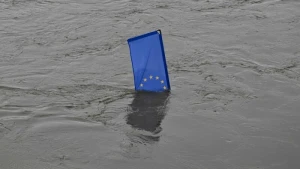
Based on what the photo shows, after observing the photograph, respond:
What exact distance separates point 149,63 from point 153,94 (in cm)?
37

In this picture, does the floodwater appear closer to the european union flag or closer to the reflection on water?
the reflection on water

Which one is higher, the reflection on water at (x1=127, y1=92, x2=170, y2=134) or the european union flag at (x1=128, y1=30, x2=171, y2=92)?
the european union flag at (x1=128, y1=30, x2=171, y2=92)

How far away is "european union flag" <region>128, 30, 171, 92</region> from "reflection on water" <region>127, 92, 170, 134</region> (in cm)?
11

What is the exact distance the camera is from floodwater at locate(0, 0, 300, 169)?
173 inches

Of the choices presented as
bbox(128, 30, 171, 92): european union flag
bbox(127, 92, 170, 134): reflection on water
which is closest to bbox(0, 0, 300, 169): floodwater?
bbox(127, 92, 170, 134): reflection on water

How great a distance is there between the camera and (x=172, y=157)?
14.2ft

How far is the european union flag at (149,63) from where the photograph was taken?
17.9ft

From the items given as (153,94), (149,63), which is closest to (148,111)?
(153,94)

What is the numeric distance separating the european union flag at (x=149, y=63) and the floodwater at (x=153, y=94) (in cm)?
13

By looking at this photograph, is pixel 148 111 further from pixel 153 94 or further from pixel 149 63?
pixel 149 63

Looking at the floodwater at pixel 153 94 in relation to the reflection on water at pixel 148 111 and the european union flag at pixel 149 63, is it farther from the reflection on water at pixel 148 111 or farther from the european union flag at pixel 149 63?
the european union flag at pixel 149 63

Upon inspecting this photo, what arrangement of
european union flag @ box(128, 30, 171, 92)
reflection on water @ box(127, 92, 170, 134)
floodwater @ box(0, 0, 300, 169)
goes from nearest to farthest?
floodwater @ box(0, 0, 300, 169) → reflection on water @ box(127, 92, 170, 134) → european union flag @ box(128, 30, 171, 92)

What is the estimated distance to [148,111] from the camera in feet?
17.1

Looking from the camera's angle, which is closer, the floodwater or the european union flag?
the floodwater
